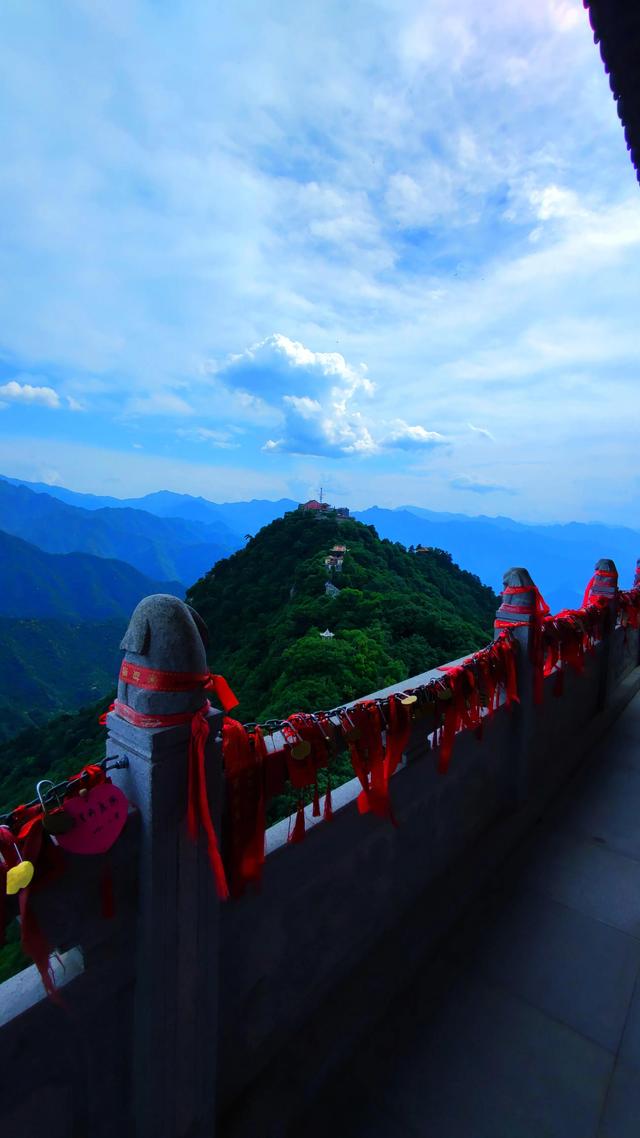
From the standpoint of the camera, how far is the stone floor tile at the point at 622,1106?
200cm

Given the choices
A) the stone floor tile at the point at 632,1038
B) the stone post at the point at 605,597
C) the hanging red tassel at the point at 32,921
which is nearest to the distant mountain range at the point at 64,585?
the stone post at the point at 605,597

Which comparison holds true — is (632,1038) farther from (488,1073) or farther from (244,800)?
(244,800)

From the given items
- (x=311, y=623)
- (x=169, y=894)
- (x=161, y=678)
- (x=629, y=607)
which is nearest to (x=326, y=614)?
(x=311, y=623)

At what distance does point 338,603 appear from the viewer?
2244 cm

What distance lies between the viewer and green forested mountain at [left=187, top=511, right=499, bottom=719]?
1441cm

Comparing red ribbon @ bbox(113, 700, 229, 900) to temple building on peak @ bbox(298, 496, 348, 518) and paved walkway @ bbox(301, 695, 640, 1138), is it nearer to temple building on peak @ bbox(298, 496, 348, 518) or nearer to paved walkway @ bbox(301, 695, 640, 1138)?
paved walkway @ bbox(301, 695, 640, 1138)

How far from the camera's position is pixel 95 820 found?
1251mm

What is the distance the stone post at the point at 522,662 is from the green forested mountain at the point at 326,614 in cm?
860

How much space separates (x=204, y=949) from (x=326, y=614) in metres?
20.4

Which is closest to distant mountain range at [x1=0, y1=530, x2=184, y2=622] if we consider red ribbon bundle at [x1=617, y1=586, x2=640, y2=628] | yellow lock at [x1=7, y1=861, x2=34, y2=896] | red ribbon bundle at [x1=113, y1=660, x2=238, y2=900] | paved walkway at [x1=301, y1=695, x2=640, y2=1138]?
red ribbon bundle at [x1=617, y1=586, x2=640, y2=628]

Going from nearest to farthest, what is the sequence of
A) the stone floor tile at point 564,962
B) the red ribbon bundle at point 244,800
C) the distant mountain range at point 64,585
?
the red ribbon bundle at point 244,800 → the stone floor tile at point 564,962 → the distant mountain range at point 64,585

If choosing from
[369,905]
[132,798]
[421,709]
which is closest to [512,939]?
[369,905]

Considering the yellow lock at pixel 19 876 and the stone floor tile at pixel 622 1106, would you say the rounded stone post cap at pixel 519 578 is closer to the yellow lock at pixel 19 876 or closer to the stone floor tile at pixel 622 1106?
the stone floor tile at pixel 622 1106

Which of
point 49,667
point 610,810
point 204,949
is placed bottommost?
point 49,667
